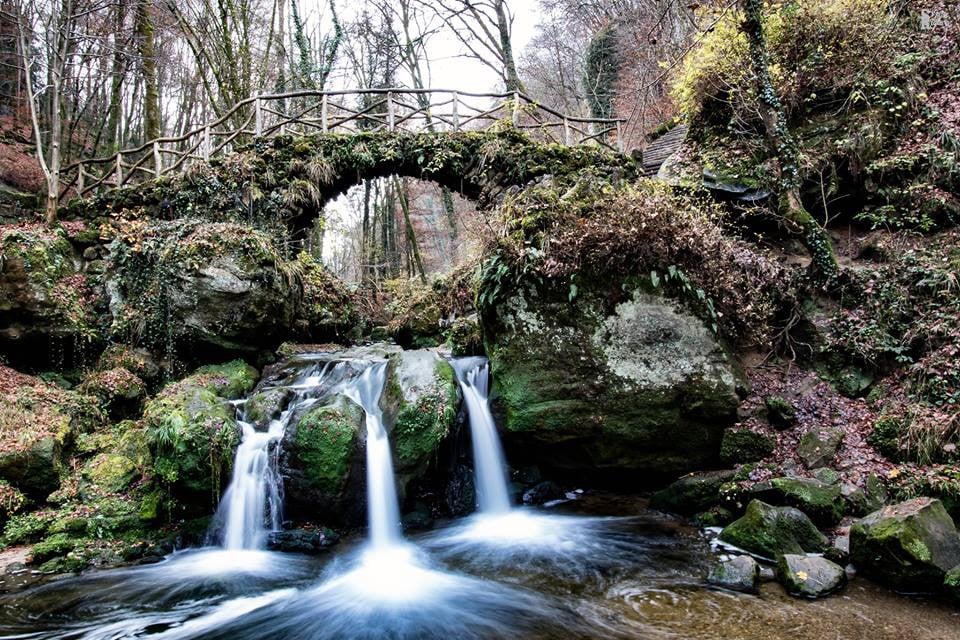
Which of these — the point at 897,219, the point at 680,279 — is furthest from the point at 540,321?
the point at 897,219

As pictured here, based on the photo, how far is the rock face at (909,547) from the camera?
3709 mm

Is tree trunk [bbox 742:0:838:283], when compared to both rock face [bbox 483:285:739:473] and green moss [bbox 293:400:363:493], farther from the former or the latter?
green moss [bbox 293:400:363:493]

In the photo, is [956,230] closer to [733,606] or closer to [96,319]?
[733,606]

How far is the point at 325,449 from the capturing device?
572 centimetres

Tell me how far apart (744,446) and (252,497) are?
5915 millimetres

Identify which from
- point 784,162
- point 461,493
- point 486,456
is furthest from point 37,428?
point 784,162

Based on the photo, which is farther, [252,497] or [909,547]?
[252,497]

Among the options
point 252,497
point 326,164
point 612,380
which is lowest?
point 252,497

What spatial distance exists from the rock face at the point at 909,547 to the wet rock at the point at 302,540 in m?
5.09

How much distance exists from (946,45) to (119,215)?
15065mm

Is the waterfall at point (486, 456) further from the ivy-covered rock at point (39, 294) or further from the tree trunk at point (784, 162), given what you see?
the ivy-covered rock at point (39, 294)

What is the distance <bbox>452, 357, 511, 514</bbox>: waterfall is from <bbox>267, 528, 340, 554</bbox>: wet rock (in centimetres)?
193

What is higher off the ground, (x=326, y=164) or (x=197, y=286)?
(x=326, y=164)

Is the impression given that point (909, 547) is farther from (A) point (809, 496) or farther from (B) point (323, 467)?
(B) point (323, 467)
